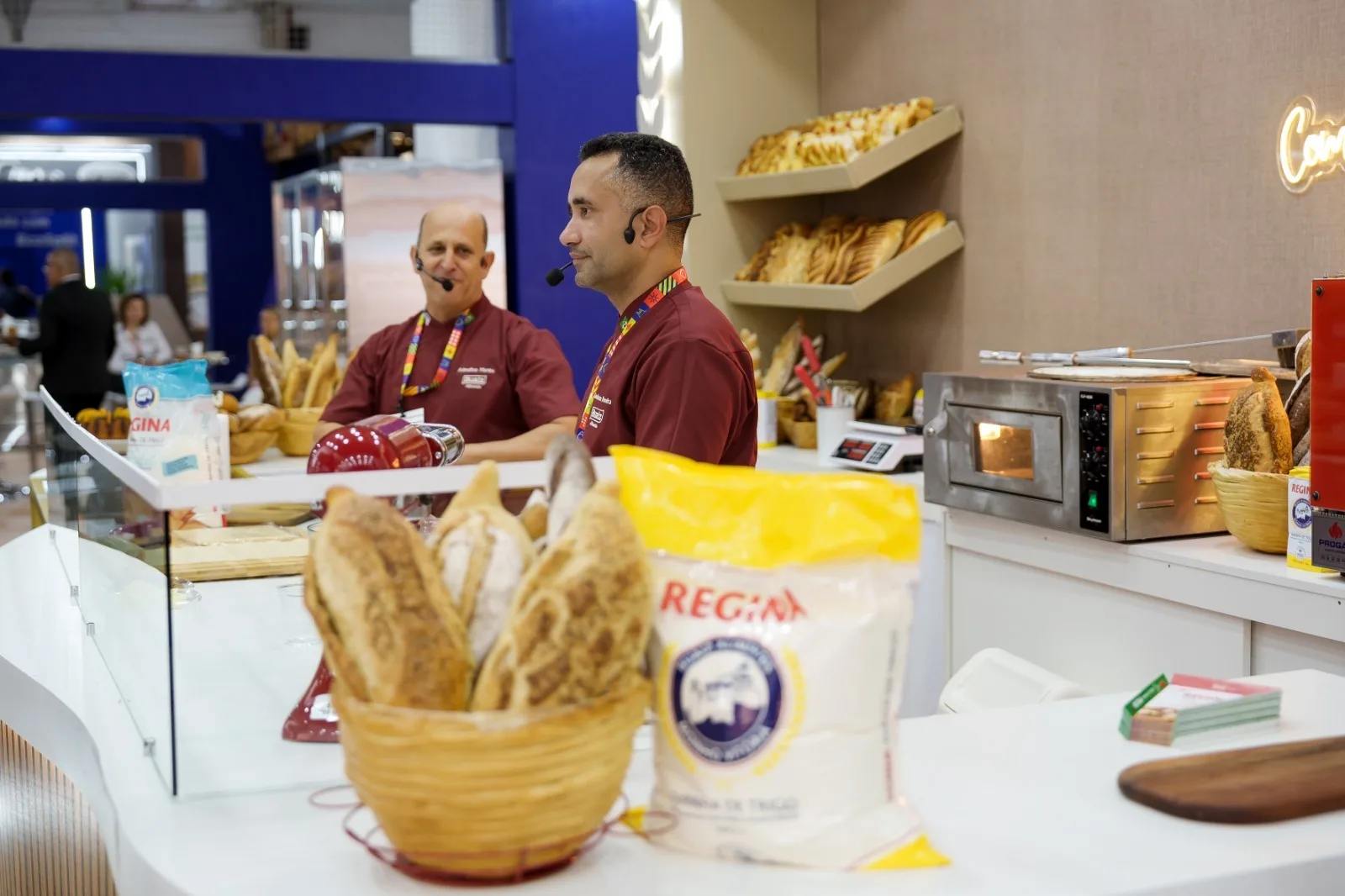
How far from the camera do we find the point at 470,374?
12.1ft

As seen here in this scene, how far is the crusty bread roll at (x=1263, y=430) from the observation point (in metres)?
2.59

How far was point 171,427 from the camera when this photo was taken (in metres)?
2.28

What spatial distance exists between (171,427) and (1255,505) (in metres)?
1.95

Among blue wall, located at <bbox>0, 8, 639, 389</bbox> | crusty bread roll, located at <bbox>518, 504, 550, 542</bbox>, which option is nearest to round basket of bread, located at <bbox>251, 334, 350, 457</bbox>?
blue wall, located at <bbox>0, 8, 639, 389</bbox>

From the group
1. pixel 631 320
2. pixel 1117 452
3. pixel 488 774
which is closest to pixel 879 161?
pixel 1117 452

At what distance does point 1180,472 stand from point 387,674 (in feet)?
7.39

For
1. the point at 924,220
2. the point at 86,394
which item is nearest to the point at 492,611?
the point at 924,220

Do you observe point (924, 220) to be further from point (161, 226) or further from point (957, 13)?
point (161, 226)

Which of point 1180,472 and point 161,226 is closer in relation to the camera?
point 1180,472

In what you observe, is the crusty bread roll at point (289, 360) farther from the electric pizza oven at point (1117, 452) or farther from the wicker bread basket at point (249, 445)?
the electric pizza oven at point (1117, 452)

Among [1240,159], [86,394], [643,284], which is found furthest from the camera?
[86,394]

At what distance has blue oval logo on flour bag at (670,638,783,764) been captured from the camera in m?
1.05

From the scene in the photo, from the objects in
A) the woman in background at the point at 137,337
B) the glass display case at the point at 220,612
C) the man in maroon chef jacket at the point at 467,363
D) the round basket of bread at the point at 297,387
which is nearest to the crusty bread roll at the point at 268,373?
the round basket of bread at the point at 297,387

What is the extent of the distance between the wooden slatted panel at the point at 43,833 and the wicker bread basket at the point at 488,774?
89 cm
